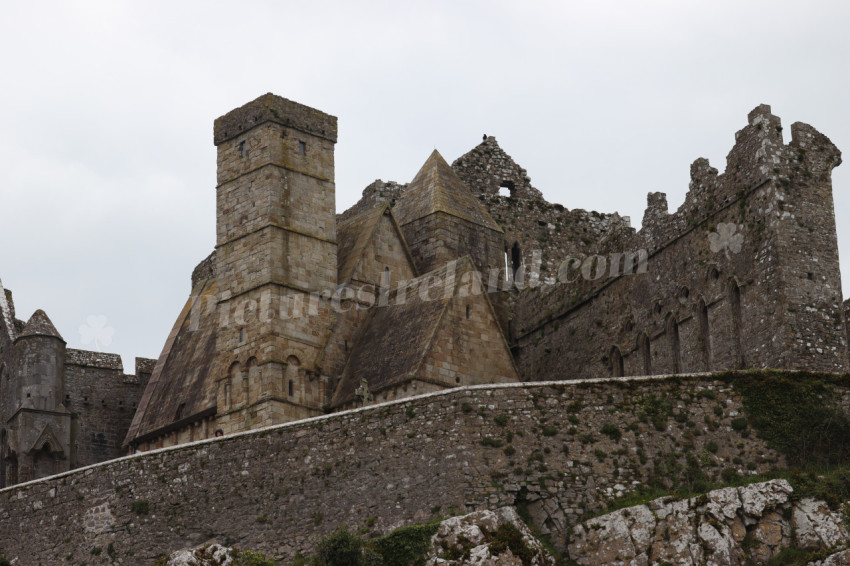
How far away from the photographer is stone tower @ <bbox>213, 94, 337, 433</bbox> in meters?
59.8

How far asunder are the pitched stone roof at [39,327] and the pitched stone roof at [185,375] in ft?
12.8

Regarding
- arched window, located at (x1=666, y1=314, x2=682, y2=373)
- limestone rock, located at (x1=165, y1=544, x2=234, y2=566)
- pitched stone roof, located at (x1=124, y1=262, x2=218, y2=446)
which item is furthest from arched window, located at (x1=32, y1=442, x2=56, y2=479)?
arched window, located at (x1=666, y1=314, x2=682, y2=373)

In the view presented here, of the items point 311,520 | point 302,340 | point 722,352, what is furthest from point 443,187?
point 311,520

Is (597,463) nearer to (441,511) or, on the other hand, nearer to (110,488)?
(441,511)

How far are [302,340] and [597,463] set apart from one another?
13.4 metres

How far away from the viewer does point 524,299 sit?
220 ft

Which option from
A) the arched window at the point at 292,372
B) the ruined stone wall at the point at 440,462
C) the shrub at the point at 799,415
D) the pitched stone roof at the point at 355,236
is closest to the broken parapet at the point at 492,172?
the pitched stone roof at the point at 355,236

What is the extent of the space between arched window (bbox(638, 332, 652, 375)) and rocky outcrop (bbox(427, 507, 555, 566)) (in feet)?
39.5

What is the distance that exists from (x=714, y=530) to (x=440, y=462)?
278 inches

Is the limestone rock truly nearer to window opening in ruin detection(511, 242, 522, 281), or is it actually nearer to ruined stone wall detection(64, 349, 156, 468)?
ruined stone wall detection(64, 349, 156, 468)

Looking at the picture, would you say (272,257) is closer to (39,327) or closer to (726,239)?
(39,327)

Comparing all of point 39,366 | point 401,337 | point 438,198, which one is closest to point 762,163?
point 401,337

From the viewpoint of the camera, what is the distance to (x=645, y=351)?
59688 mm

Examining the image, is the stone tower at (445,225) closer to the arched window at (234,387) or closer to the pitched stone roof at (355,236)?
the pitched stone roof at (355,236)
